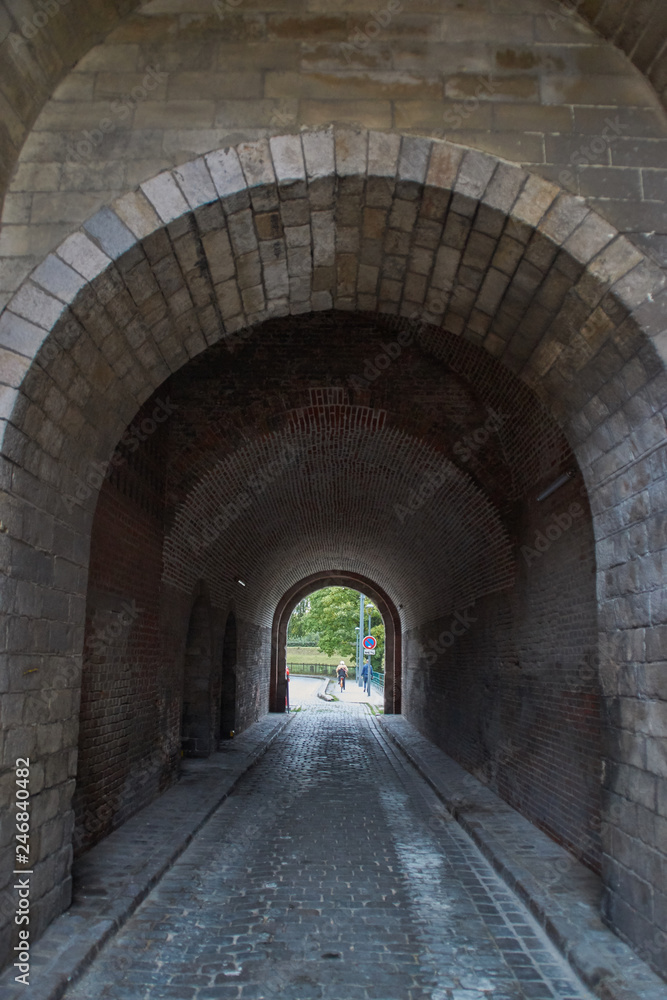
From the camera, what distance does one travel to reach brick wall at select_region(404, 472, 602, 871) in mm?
6520

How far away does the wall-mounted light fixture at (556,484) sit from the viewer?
23.7 feet

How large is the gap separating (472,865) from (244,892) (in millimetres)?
2069

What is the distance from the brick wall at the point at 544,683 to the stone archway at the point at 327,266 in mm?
1629

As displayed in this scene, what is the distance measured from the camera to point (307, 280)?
5652mm

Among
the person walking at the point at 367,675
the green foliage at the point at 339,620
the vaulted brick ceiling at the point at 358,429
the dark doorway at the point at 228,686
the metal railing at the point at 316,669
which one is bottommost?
the metal railing at the point at 316,669

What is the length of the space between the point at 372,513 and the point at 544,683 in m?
7.32

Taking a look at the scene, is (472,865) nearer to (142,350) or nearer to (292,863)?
(292,863)

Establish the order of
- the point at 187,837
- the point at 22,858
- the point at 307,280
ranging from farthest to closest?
the point at 187,837 < the point at 307,280 < the point at 22,858

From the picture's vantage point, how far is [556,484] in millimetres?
7539

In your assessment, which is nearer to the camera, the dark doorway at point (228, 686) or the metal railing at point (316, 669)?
the dark doorway at point (228, 686)

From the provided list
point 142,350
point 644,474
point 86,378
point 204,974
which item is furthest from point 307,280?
point 204,974

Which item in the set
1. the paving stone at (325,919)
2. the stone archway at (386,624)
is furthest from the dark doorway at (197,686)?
the stone archway at (386,624)

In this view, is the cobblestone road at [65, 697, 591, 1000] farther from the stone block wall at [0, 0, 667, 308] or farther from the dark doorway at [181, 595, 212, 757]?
the stone block wall at [0, 0, 667, 308]

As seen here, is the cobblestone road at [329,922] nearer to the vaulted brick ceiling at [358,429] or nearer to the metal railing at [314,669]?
the vaulted brick ceiling at [358,429]
